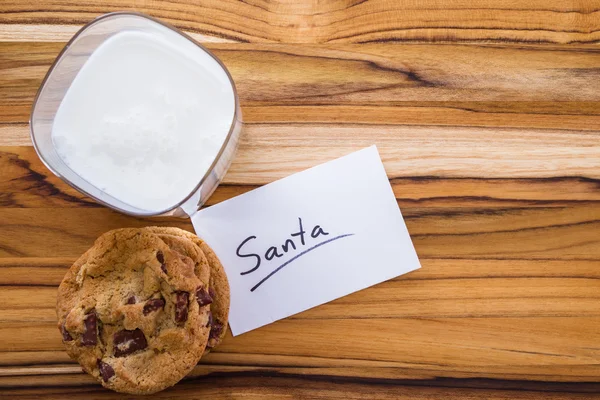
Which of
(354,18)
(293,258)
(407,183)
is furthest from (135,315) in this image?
(354,18)

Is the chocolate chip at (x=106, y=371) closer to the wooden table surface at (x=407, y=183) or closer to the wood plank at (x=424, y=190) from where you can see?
the wooden table surface at (x=407, y=183)

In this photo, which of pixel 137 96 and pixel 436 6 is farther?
pixel 436 6

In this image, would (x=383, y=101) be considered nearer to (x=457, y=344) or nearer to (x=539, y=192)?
(x=539, y=192)

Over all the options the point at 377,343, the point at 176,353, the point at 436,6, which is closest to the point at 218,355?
the point at 176,353

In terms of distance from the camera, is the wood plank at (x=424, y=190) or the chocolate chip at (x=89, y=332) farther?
the wood plank at (x=424, y=190)

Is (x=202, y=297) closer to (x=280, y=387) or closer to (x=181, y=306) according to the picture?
(x=181, y=306)

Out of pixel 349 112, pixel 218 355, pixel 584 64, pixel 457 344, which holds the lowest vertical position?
pixel 218 355

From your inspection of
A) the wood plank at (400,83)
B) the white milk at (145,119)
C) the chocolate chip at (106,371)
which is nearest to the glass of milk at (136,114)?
the white milk at (145,119)
